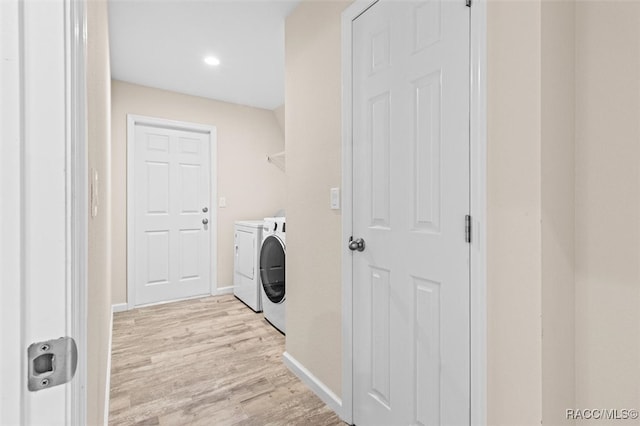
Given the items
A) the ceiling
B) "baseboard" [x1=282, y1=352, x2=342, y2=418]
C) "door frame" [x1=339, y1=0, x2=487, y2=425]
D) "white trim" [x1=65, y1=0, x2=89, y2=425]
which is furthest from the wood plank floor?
the ceiling

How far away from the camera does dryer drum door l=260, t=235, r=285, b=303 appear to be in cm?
292

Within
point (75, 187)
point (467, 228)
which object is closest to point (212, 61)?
point (467, 228)

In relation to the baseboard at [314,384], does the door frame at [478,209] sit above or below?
above

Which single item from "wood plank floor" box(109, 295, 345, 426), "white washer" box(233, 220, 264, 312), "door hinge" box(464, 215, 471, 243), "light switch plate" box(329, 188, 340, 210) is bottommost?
"wood plank floor" box(109, 295, 345, 426)

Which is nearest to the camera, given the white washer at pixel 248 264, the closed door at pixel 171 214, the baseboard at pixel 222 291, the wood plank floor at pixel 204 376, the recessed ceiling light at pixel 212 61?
the wood plank floor at pixel 204 376

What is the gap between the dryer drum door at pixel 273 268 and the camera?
2.92 meters

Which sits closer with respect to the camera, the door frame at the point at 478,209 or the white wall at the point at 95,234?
the white wall at the point at 95,234
